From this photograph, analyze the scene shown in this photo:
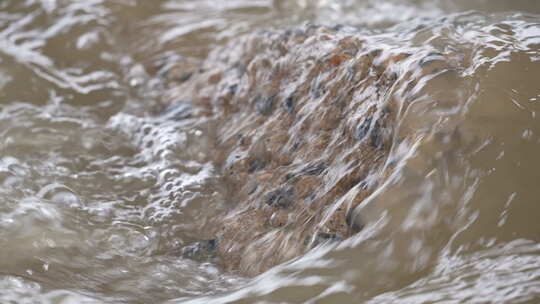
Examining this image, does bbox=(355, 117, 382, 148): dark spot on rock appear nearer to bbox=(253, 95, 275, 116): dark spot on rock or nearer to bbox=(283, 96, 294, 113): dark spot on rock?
bbox=(283, 96, 294, 113): dark spot on rock

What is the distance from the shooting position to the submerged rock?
7.59 feet

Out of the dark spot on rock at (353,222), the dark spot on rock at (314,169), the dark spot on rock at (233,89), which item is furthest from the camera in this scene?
the dark spot on rock at (233,89)

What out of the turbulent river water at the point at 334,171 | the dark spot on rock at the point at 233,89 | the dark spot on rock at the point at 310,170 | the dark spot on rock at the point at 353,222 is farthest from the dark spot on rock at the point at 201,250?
the dark spot on rock at the point at 233,89

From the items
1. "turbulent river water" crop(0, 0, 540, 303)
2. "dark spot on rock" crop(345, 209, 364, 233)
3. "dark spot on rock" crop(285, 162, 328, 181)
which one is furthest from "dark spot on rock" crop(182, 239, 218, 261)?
"dark spot on rock" crop(345, 209, 364, 233)

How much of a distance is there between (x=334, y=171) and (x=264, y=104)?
836 millimetres

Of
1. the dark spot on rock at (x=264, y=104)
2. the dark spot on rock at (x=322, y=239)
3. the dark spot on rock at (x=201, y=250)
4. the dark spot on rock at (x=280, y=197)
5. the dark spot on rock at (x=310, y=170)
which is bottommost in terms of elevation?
the dark spot on rock at (x=201, y=250)

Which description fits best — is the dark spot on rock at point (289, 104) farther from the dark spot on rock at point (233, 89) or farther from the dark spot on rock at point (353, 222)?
the dark spot on rock at point (353, 222)

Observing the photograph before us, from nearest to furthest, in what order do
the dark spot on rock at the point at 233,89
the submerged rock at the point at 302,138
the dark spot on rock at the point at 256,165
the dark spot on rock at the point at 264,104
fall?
the submerged rock at the point at 302,138, the dark spot on rock at the point at 256,165, the dark spot on rock at the point at 264,104, the dark spot on rock at the point at 233,89

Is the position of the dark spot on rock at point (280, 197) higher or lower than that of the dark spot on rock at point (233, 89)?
lower

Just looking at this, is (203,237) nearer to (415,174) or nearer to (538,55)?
(415,174)

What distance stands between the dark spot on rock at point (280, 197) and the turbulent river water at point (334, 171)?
31cm

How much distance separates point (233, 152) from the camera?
312 centimetres

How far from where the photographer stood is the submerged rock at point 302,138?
2.31 metres

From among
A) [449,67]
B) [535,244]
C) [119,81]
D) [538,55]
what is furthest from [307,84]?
[119,81]
